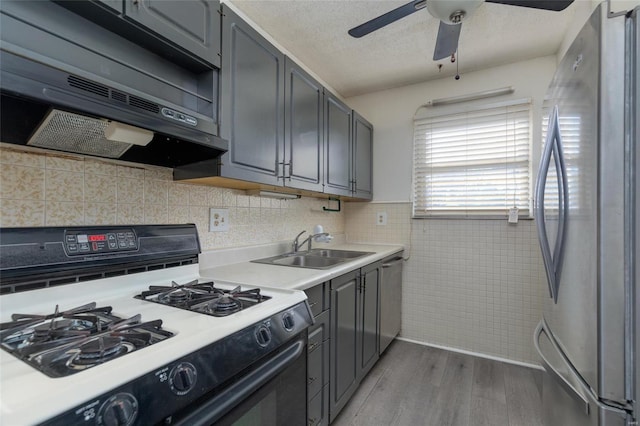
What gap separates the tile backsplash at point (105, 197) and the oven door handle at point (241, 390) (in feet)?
2.73

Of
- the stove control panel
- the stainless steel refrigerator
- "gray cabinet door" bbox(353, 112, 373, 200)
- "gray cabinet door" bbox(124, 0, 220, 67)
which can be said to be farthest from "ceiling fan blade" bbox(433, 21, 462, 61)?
the stove control panel

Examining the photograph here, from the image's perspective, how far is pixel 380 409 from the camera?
179 centimetres

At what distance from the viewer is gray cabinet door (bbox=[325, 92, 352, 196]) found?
83.6 inches

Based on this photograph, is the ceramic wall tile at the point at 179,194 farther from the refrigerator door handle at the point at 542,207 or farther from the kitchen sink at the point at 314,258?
the refrigerator door handle at the point at 542,207

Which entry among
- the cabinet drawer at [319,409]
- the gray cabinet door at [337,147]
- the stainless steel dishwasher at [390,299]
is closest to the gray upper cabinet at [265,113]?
the gray cabinet door at [337,147]

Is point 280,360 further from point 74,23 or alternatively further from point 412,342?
point 412,342

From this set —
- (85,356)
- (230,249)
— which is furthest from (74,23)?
(230,249)

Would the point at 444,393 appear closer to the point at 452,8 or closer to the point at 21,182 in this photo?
the point at 452,8

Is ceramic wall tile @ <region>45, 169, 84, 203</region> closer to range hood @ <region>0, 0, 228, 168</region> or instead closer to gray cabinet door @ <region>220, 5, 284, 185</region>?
range hood @ <region>0, 0, 228, 168</region>

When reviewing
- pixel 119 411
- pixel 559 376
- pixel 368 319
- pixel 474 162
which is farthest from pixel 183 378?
pixel 474 162

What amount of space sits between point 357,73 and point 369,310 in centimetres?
200

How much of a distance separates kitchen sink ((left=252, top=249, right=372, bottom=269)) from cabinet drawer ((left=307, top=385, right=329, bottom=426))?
Answer: 72cm

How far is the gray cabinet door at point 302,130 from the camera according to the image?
1.69 meters

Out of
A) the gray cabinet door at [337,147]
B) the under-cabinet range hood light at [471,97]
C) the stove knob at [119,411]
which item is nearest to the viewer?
the stove knob at [119,411]
